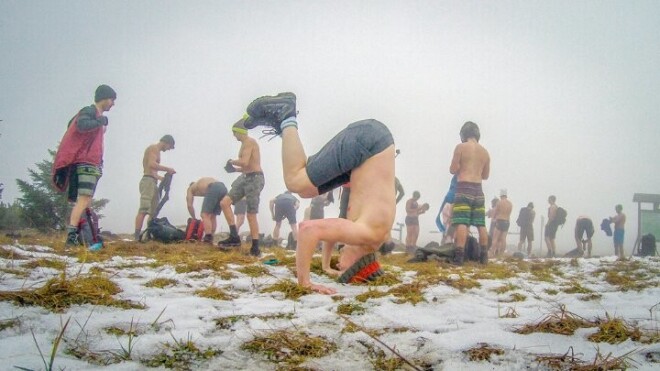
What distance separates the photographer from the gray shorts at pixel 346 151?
2852 mm

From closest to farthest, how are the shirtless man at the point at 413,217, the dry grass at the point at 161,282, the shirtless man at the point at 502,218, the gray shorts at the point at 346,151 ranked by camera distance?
the dry grass at the point at 161,282 → the gray shorts at the point at 346,151 → the shirtless man at the point at 413,217 → the shirtless man at the point at 502,218

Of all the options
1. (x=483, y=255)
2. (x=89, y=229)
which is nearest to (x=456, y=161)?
(x=483, y=255)

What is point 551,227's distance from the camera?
45.5 feet

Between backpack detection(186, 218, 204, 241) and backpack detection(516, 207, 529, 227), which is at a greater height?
backpack detection(516, 207, 529, 227)

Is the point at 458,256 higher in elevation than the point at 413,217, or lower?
lower

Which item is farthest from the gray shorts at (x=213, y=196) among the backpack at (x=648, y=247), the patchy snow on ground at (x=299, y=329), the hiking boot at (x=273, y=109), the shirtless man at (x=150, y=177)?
the backpack at (x=648, y=247)

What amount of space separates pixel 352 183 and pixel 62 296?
200cm

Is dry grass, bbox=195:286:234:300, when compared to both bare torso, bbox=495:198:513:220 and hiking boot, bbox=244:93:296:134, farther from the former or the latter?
bare torso, bbox=495:198:513:220

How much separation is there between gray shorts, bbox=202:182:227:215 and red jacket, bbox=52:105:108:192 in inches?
92.5

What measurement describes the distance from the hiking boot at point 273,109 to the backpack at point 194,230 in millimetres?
4643

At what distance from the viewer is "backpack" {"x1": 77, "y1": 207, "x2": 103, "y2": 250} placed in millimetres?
5000

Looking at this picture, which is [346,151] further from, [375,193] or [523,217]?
[523,217]

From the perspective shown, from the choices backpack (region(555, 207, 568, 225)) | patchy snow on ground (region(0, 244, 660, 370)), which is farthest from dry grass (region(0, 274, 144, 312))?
backpack (region(555, 207, 568, 225))

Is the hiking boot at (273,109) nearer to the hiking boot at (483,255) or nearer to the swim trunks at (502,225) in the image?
the hiking boot at (483,255)
